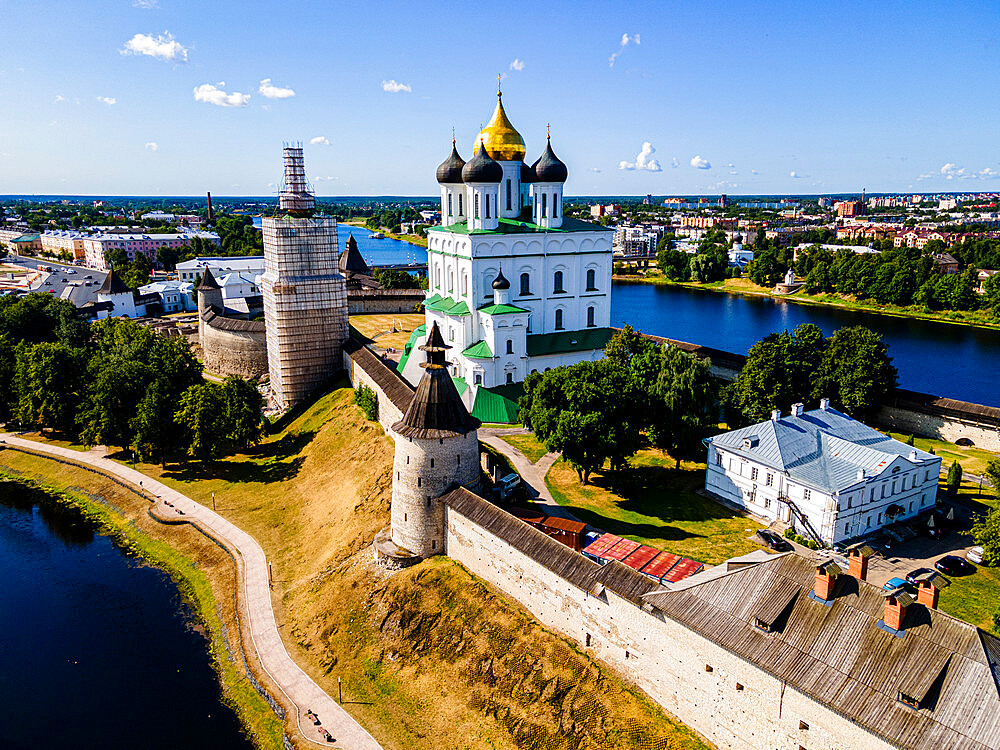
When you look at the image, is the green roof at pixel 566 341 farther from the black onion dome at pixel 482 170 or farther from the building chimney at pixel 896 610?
the building chimney at pixel 896 610

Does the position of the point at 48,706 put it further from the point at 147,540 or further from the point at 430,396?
the point at 430,396

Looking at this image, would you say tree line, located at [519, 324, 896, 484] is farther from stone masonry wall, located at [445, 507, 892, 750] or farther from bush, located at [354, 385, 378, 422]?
bush, located at [354, 385, 378, 422]

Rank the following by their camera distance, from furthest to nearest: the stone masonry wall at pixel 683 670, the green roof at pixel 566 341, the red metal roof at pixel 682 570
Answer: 1. the green roof at pixel 566 341
2. the red metal roof at pixel 682 570
3. the stone masonry wall at pixel 683 670

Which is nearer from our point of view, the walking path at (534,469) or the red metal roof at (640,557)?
the red metal roof at (640,557)

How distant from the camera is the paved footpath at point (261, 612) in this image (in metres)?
21.7

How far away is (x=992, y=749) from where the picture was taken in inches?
527

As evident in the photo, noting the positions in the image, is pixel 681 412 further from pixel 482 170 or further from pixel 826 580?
pixel 482 170

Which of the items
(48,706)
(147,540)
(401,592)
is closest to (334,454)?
(147,540)

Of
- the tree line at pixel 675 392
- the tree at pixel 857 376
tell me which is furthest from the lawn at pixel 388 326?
the tree at pixel 857 376

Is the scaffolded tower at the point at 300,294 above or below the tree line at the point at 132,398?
above

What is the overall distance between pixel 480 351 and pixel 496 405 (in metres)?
3.34

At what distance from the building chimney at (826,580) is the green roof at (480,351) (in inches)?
991

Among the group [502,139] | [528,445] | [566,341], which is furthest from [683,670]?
[502,139]

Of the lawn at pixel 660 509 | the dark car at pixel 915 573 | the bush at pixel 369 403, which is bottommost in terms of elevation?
the dark car at pixel 915 573
